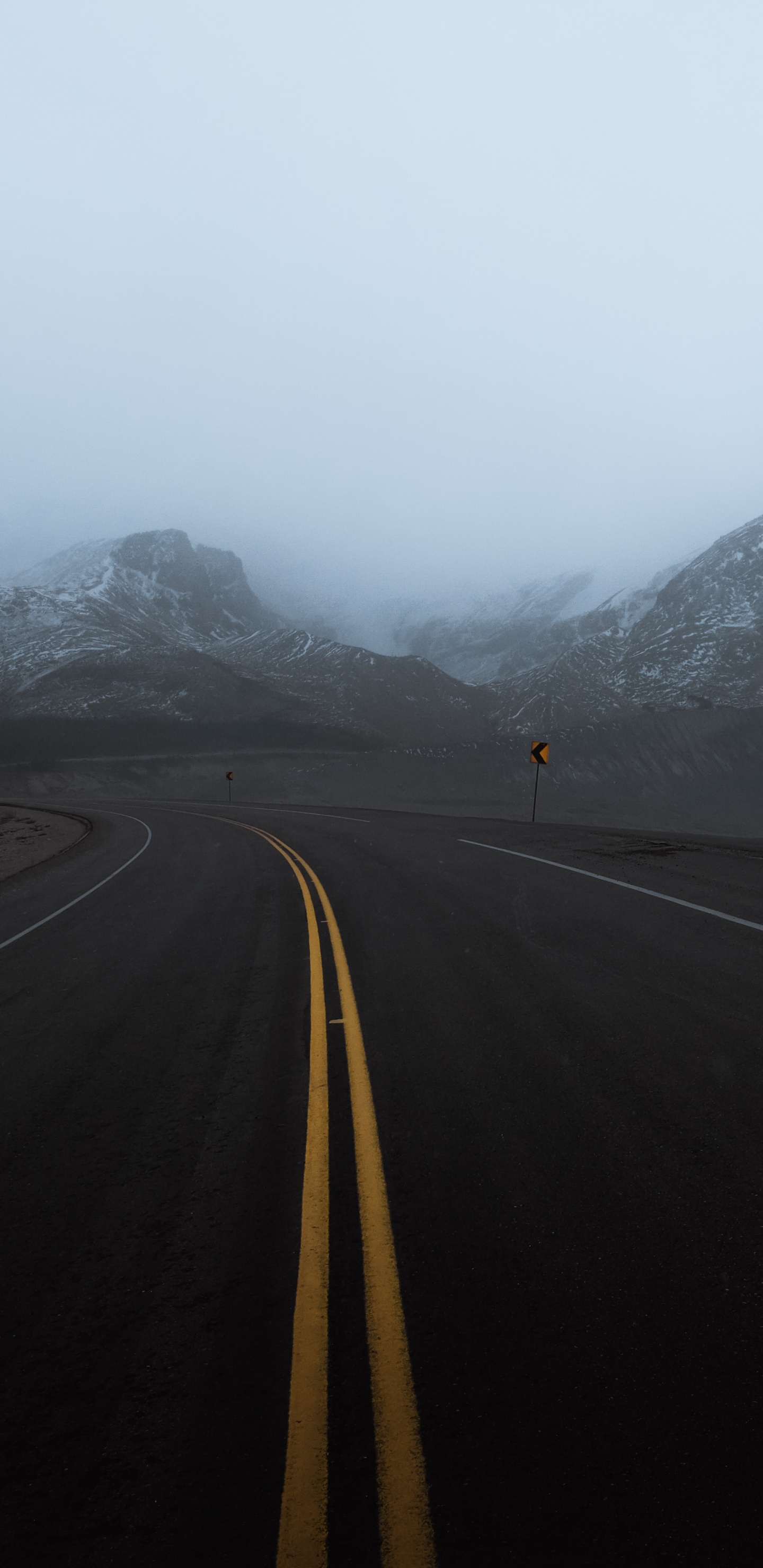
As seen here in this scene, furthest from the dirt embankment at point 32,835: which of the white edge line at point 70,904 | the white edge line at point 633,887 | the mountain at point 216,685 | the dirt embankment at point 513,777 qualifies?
the mountain at point 216,685

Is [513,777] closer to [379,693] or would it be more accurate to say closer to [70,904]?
[379,693]

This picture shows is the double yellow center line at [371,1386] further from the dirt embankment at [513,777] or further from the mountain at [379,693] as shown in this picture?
the mountain at [379,693]

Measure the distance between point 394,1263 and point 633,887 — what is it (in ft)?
26.7

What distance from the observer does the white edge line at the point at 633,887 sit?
7930mm

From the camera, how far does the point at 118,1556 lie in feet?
6.05

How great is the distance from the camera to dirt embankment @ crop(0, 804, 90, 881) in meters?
19.2

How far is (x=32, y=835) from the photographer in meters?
26.3

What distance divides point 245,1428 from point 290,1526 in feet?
1.24

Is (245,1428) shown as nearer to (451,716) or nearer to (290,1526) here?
(290,1526)

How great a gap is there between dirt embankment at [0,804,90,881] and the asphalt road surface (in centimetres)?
1321

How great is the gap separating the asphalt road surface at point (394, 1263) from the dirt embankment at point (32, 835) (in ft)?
43.4

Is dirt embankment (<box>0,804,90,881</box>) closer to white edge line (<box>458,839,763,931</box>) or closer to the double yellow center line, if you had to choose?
white edge line (<box>458,839,763,931</box>)

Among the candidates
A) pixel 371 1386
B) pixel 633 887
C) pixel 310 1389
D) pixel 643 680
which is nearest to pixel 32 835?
pixel 633 887

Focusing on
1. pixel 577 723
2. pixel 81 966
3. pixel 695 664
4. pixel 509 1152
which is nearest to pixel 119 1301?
pixel 509 1152
